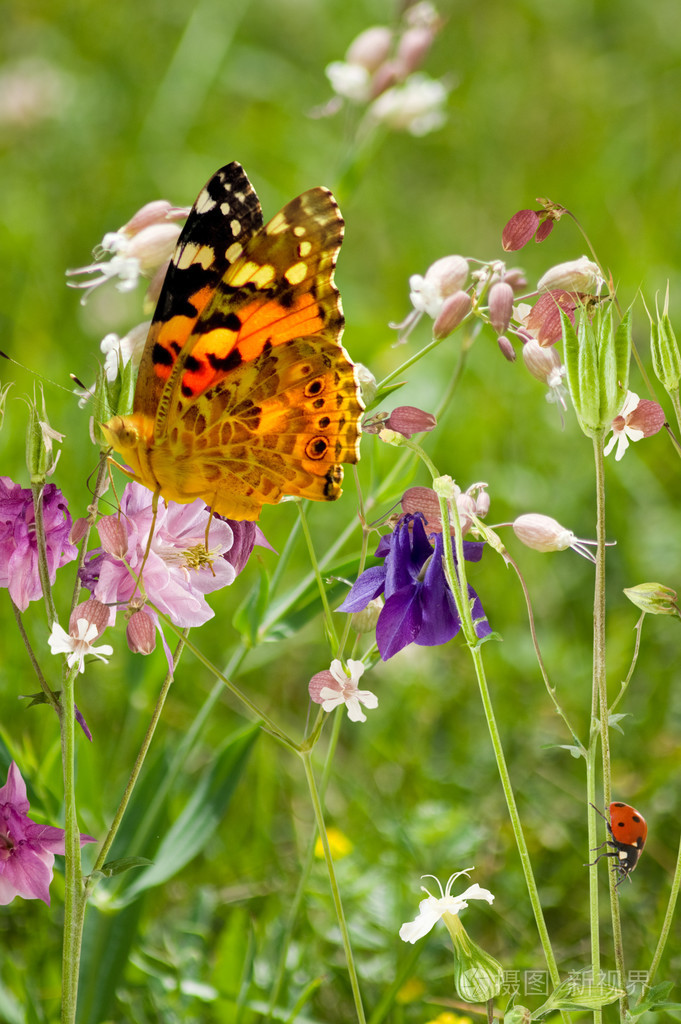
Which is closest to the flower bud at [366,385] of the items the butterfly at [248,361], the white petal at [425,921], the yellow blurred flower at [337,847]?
the butterfly at [248,361]

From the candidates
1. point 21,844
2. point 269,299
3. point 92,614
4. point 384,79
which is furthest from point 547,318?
point 384,79

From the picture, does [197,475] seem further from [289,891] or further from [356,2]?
[356,2]

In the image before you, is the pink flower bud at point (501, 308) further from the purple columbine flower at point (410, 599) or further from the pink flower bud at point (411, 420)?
the purple columbine flower at point (410, 599)

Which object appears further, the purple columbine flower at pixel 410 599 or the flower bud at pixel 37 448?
the purple columbine flower at pixel 410 599

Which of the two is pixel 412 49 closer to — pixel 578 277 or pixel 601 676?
pixel 578 277

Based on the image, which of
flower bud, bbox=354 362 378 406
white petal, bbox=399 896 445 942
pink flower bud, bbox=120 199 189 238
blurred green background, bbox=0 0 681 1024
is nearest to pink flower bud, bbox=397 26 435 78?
blurred green background, bbox=0 0 681 1024

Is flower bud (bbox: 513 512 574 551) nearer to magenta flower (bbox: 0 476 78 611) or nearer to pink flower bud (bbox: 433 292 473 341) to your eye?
pink flower bud (bbox: 433 292 473 341)
